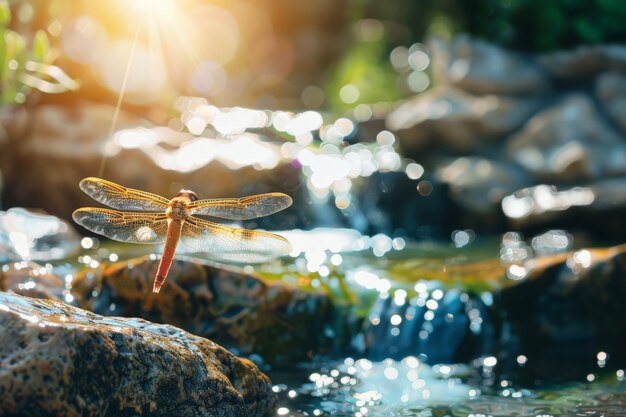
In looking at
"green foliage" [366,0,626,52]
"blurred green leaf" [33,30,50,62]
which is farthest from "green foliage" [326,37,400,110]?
"blurred green leaf" [33,30,50,62]

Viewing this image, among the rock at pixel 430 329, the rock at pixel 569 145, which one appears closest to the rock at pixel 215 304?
the rock at pixel 430 329

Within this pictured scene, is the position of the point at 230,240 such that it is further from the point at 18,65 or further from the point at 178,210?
the point at 18,65

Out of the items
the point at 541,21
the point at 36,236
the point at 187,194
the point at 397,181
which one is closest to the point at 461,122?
the point at 397,181

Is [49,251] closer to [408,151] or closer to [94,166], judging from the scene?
[94,166]

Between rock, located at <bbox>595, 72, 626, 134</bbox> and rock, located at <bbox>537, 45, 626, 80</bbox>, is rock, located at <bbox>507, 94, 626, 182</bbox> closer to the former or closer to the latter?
rock, located at <bbox>595, 72, 626, 134</bbox>

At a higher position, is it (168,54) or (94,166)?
(168,54)

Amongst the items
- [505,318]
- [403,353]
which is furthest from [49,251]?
[505,318]
